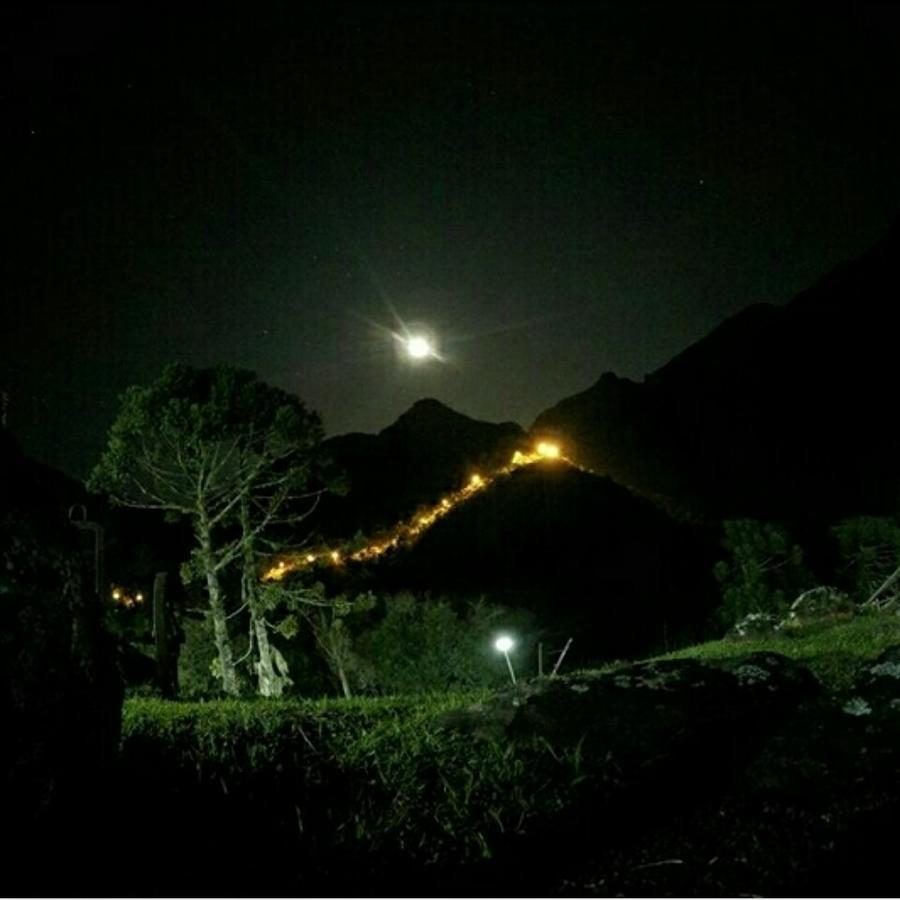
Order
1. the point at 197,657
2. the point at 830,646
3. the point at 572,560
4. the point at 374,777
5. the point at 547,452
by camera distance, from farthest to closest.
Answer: the point at 547,452 → the point at 572,560 → the point at 197,657 → the point at 830,646 → the point at 374,777

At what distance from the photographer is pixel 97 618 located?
5305mm

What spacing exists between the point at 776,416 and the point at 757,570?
130 ft

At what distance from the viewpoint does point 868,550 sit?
26828 mm

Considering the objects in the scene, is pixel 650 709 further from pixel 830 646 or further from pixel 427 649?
pixel 427 649

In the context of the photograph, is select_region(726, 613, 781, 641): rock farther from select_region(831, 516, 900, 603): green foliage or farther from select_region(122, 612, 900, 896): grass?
select_region(831, 516, 900, 603): green foliage

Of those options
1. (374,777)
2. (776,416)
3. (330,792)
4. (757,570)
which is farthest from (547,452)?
(330,792)

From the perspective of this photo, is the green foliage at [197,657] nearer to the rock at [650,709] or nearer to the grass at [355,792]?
the grass at [355,792]

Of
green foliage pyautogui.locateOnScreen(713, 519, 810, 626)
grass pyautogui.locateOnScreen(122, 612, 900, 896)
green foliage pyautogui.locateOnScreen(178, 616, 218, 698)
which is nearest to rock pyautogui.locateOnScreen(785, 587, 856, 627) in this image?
green foliage pyautogui.locateOnScreen(713, 519, 810, 626)

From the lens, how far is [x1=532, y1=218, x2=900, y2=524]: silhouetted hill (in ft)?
188

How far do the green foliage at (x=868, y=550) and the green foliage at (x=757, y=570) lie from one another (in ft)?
5.31

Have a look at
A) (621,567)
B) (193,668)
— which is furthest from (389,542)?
(193,668)

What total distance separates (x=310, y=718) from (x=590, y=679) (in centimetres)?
319

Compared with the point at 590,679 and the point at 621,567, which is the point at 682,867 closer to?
the point at 590,679

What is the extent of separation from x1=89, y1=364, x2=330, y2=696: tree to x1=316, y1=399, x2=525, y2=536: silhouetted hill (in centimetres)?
2949
